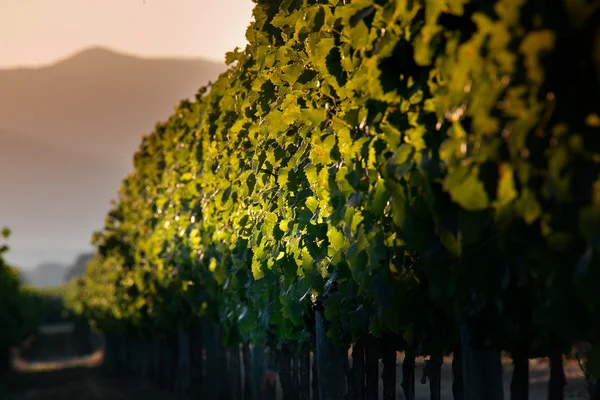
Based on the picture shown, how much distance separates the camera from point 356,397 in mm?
6332

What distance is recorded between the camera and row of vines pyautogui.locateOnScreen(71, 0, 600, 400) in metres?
2.87

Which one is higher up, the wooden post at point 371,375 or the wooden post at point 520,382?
the wooden post at point 520,382

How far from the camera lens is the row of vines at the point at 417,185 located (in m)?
2.87

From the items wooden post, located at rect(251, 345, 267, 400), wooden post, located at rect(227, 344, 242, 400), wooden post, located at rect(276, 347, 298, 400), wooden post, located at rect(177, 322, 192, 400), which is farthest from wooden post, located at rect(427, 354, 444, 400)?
wooden post, located at rect(177, 322, 192, 400)

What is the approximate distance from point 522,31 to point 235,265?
5.88 m

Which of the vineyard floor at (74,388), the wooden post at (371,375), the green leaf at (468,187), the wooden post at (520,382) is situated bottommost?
the vineyard floor at (74,388)

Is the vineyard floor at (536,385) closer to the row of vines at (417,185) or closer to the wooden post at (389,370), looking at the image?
the row of vines at (417,185)

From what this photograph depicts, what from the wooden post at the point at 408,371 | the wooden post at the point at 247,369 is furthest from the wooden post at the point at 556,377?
the wooden post at the point at 247,369

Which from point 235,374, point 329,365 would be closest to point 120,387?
point 235,374

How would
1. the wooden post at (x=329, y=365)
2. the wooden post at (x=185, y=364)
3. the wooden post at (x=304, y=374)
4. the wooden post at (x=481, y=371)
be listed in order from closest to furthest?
the wooden post at (x=481, y=371) → the wooden post at (x=329, y=365) → the wooden post at (x=304, y=374) → the wooden post at (x=185, y=364)

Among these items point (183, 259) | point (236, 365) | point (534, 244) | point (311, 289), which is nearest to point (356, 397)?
point (311, 289)

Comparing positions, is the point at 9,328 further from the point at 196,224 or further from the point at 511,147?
the point at 511,147

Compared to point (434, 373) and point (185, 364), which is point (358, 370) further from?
point (185, 364)

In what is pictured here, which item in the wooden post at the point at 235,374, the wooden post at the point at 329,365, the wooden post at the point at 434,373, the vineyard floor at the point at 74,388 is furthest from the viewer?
the vineyard floor at the point at 74,388
